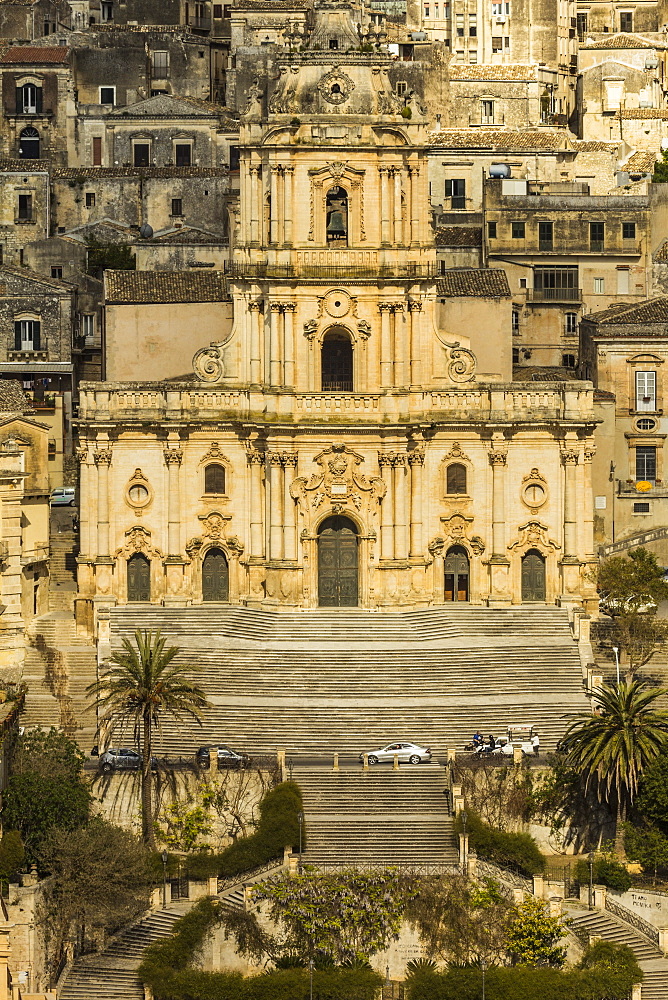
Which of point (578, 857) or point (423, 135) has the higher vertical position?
point (423, 135)

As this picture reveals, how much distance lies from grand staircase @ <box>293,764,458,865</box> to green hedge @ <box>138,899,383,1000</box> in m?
4.45

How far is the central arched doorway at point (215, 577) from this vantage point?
114 meters

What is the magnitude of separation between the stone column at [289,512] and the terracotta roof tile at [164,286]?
31.5ft

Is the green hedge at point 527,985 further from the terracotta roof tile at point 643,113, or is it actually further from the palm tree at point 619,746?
the terracotta roof tile at point 643,113

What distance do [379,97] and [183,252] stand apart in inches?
834

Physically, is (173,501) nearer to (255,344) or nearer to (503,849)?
(255,344)

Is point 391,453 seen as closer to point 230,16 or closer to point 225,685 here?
point 225,685

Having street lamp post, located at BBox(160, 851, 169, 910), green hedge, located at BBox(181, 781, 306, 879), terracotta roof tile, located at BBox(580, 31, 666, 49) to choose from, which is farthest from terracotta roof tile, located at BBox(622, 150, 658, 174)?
street lamp post, located at BBox(160, 851, 169, 910)

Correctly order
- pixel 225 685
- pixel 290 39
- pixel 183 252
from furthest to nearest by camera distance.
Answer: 1. pixel 183 252
2. pixel 290 39
3. pixel 225 685

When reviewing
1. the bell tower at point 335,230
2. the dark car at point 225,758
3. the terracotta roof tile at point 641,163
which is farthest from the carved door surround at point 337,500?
the terracotta roof tile at point 641,163

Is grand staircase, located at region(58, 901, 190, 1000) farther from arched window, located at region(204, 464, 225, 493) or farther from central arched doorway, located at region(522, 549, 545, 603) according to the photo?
central arched doorway, located at region(522, 549, 545, 603)

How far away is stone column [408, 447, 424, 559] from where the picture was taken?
11325 centimetres

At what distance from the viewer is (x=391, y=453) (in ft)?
370

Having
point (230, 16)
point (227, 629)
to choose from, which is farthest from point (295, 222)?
point (230, 16)
